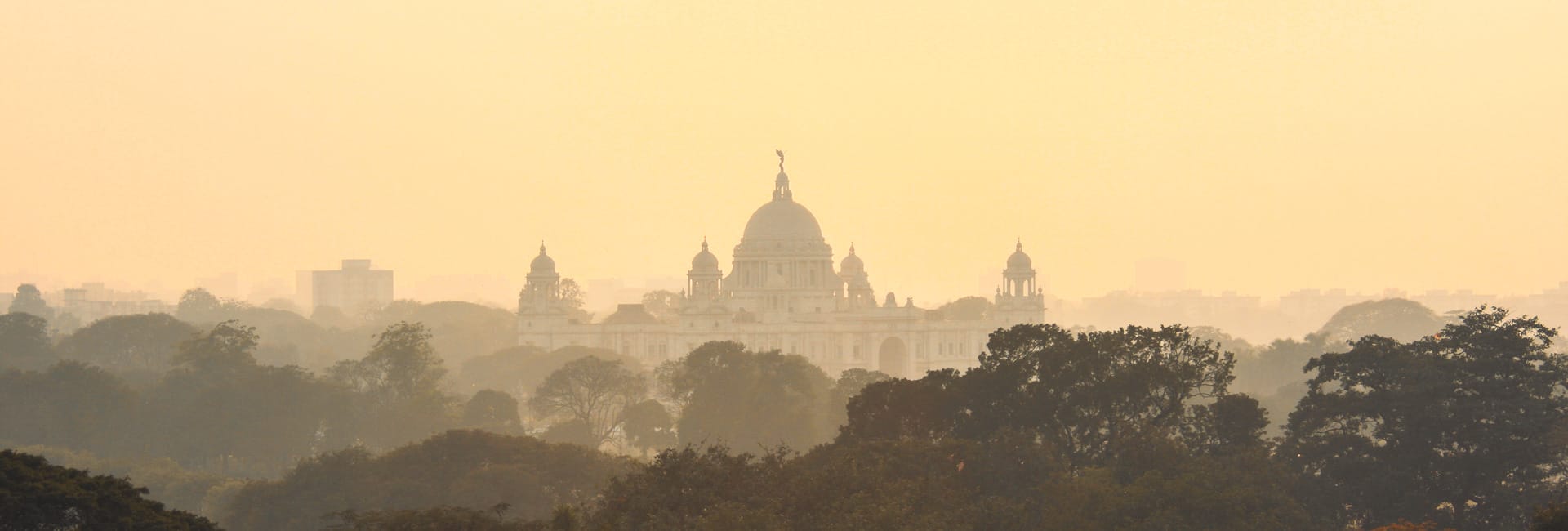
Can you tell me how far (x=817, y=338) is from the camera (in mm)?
139750

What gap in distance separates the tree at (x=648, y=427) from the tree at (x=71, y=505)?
5126cm

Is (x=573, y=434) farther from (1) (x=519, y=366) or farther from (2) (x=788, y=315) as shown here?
(2) (x=788, y=315)

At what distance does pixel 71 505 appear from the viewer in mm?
38938

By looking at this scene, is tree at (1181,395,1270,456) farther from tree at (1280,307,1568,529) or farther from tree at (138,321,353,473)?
tree at (138,321,353,473)

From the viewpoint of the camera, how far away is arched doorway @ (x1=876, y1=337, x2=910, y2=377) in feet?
461

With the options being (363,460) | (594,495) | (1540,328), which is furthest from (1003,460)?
(363,460)

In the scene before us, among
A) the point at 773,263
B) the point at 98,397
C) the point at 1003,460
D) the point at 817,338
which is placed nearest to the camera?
the point at 1003,460

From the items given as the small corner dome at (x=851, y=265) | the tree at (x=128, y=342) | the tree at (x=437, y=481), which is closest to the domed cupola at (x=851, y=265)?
the small corner dome at (x=851, y=265)

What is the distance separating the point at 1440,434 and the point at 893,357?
290ft

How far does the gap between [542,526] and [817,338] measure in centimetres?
9510

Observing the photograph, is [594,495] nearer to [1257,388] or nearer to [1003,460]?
[1003,460]

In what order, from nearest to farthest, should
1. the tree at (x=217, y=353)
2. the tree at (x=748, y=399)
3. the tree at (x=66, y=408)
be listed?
the tree at (x=748, y=399), the tree at (x=66, y=408), the tree at (x=217, y=353)

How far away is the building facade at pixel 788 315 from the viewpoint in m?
140

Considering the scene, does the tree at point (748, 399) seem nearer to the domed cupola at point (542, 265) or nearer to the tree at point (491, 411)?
the tree at point (491, 411)
